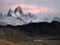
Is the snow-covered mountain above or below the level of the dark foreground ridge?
above

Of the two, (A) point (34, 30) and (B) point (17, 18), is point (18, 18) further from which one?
(A) point (34, 30)

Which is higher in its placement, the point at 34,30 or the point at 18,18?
the point at 18,18

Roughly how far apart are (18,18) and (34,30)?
0.43 m

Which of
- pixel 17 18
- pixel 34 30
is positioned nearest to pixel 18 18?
pixel 17 18

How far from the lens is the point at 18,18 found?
4.55 metres

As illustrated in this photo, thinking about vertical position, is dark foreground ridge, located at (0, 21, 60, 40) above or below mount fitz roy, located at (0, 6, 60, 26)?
below

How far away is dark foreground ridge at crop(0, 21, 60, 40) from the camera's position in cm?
447

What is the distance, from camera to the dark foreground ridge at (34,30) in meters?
4.47

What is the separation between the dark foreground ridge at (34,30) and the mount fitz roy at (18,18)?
0.07 meters

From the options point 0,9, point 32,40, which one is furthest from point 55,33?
point 0,9

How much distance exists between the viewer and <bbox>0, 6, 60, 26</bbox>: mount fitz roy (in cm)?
452

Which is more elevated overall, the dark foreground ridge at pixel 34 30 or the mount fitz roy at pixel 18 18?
the mount fitz roy at pixel 18 18

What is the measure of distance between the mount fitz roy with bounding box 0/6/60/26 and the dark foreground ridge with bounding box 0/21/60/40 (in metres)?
0.07

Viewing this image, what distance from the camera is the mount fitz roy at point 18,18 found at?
4523mm
